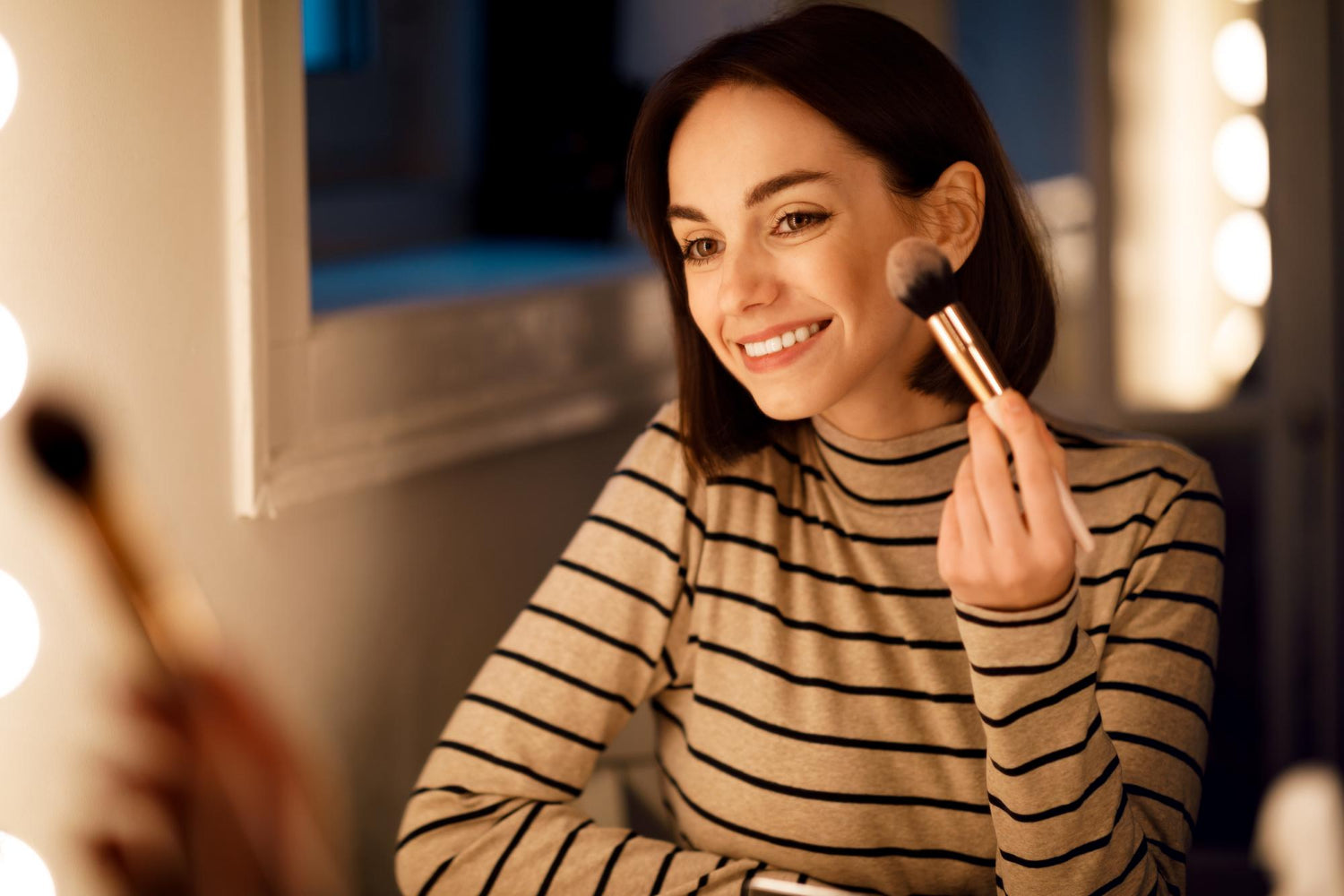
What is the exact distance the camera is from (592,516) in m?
0.99

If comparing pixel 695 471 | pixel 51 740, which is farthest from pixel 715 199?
pixel 51 740

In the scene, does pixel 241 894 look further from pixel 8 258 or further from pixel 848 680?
pixel 848 680

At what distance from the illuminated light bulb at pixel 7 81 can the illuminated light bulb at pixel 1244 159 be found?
1654mm

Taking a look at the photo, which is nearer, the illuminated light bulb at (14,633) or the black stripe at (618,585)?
the illuminated light bulb at (14,633)

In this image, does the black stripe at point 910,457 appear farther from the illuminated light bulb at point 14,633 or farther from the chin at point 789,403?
the illuminated light bulb at point 14,633

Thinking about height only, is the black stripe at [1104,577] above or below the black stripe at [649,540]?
below

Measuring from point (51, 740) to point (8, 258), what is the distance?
0.88 ft

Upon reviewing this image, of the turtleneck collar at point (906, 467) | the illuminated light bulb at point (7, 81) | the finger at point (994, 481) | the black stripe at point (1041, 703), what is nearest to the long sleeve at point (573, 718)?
the turtleneck collar at point (906, 467)

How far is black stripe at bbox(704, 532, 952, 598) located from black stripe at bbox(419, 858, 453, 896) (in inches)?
11.1

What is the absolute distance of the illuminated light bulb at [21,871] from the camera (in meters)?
0.69

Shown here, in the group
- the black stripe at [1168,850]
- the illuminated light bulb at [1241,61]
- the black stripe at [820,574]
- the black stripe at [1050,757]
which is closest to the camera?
the black stripe at [1050,757]

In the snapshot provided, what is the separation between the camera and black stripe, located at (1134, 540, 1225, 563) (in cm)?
91

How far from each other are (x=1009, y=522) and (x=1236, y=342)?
4.82 feet

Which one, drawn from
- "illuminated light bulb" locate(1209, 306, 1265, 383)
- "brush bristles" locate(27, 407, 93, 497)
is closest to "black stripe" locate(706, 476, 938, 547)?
"brush bristles" locate(27, 407, 93, 497)
